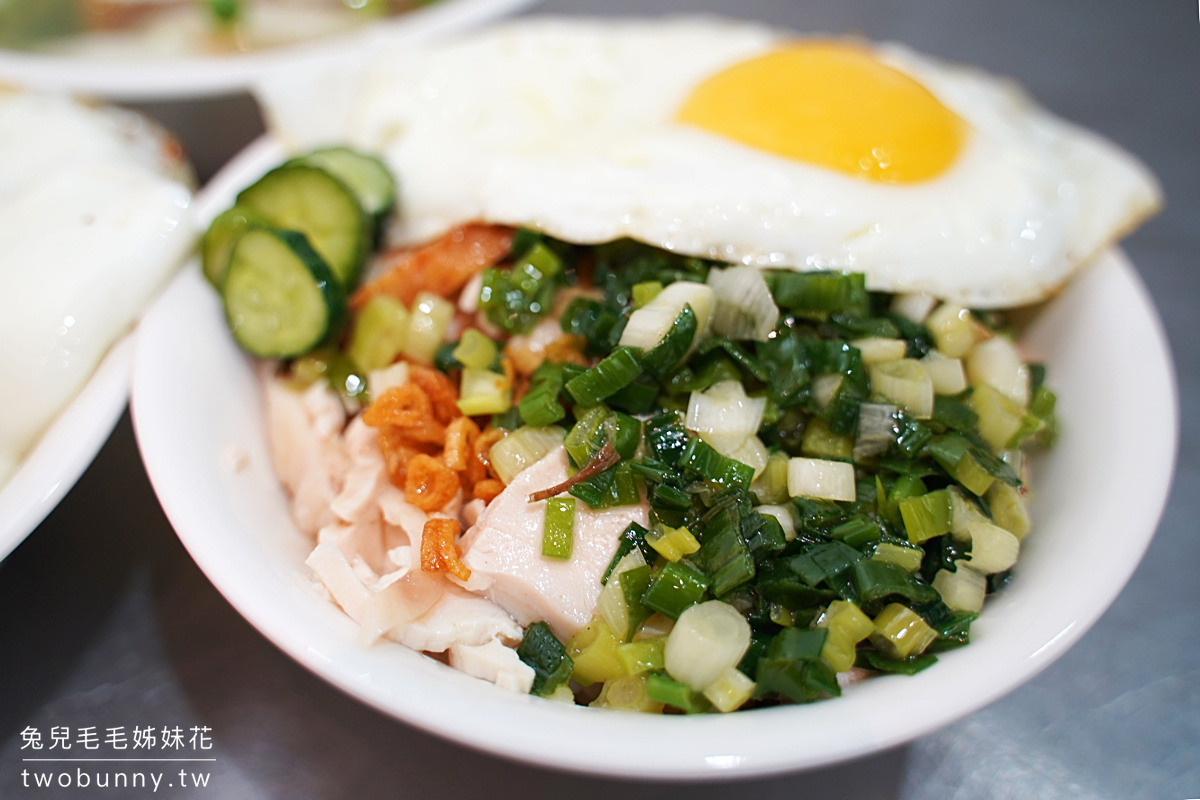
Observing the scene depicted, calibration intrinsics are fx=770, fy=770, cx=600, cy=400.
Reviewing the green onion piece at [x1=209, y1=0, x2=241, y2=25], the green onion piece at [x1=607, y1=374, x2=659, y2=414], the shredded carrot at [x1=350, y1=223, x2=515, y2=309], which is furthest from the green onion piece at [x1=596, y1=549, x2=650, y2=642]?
the green onion piece at [x1=209, y1=0, x2=241, y2=25]

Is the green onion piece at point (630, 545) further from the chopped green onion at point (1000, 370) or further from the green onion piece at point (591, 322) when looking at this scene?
the chopped green onion at point (1000, 370)

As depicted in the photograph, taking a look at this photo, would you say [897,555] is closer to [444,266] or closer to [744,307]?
[744,307]

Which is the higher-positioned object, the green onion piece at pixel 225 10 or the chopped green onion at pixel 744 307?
the chopped green onion at pixel 744 307

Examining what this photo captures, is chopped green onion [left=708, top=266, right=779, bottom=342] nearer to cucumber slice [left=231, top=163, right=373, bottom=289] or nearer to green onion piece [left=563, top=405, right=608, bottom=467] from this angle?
green onion piece [left=563, top=405, right=608, bottom=467]

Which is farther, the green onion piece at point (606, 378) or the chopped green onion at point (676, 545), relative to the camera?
the green onion piece at point (606, 378)

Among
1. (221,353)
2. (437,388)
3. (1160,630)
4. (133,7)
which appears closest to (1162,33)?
(1160,630)

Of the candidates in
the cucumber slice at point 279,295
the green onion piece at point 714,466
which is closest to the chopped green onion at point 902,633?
the green onion piece at point 714,466

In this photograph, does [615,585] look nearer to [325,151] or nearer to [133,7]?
[325,151]
